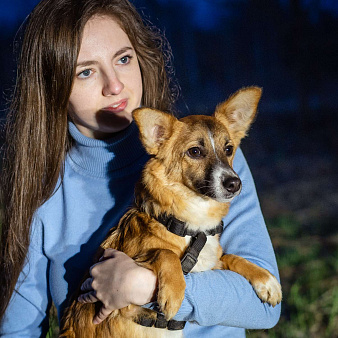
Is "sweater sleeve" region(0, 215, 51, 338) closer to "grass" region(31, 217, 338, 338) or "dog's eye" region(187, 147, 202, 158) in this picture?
"grass" region(31, 217, 338, 338)

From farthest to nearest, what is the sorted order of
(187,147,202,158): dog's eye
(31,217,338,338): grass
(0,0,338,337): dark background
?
(0,0,338,337): dark background, (31,217,338,338): grass, (187,147,202,158): dog's eye

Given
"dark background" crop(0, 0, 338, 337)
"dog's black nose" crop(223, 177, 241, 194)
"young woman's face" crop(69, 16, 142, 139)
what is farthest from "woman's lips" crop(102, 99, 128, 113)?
"dark background" crop(0, 0, 338, 337)

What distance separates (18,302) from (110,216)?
2.00 feet

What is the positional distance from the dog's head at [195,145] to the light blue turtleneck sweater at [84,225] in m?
0.15

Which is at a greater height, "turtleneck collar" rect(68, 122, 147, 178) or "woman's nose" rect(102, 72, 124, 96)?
"woman's nose" rect(102, 72, 124, 96)

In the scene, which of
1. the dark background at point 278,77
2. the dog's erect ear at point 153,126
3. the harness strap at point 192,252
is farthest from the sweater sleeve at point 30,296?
the dark background at point 278,77

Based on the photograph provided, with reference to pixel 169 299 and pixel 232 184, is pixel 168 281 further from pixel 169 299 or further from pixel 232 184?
pixel 232 184

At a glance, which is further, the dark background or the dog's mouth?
the dark background

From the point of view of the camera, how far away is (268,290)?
1731 millimetres

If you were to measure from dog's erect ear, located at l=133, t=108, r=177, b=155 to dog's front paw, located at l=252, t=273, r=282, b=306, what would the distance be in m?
0.75

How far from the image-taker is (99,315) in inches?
68.2

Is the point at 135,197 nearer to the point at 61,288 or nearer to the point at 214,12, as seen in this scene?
the point at 61,288

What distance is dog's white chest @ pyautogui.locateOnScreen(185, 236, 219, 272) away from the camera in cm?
182

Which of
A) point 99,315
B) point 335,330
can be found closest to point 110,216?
point 99,315
